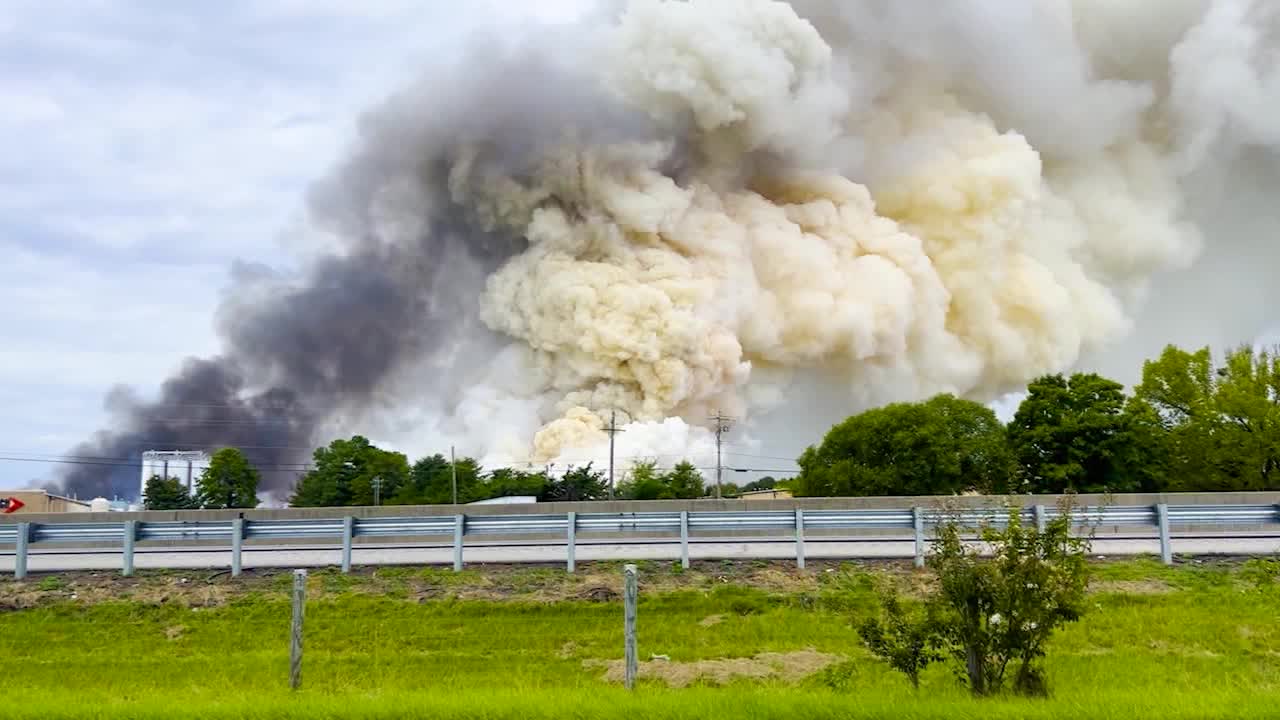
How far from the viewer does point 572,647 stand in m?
15.3

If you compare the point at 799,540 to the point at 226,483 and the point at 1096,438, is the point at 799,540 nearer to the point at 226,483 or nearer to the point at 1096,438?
the point at 1096,438

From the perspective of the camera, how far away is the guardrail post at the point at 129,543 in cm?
1959

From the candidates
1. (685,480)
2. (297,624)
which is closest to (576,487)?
(685,480)

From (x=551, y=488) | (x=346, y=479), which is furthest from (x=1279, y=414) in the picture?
(x=346, y=479)

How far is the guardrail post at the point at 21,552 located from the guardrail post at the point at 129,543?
167 centimetres

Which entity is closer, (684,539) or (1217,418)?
(684,539)

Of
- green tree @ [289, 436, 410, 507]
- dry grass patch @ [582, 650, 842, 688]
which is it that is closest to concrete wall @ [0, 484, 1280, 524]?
dry grass patch @ [582, 650, 842, 688]

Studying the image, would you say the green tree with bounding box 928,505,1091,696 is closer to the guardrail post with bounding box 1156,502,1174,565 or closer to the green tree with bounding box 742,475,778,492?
the guardrail post with bounding box 1156,502,1174,565

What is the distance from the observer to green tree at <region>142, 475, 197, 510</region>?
4230 inches

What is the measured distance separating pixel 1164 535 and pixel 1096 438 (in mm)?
52544

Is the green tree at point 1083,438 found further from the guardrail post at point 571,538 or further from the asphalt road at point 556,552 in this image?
the guardrail post at point 571,538

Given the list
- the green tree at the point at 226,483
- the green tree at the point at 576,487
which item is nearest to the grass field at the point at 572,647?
the green tree at the point at 576,487

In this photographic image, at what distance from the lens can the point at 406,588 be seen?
719 inches

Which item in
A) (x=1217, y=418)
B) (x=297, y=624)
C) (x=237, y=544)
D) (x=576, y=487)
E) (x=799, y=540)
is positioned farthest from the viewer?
(x=576, y=487)
